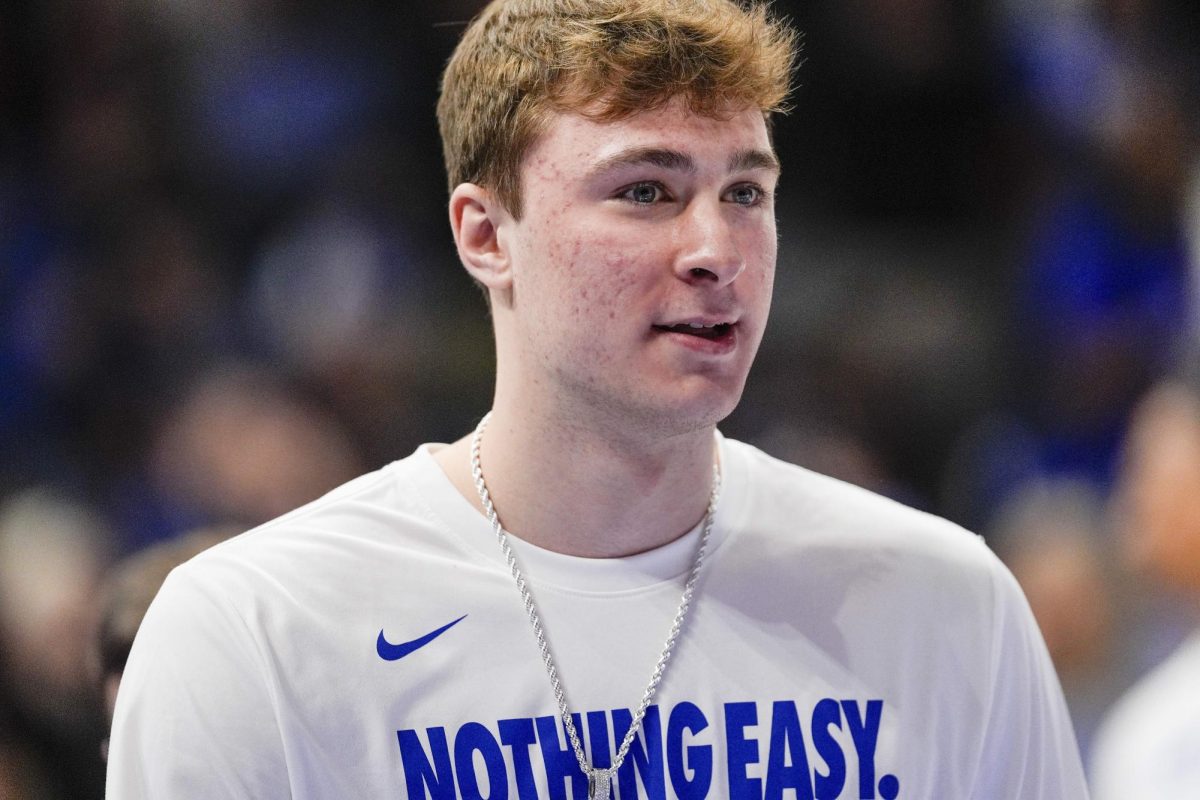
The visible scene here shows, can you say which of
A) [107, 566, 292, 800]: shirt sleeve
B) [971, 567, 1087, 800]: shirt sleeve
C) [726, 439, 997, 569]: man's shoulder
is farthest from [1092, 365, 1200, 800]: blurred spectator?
[107, 566, 292, 800]: shirt sleeve

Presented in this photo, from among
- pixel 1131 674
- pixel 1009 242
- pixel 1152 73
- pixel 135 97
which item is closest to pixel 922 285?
pixel 1009 242

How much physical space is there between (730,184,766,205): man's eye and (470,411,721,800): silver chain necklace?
18.7 inches

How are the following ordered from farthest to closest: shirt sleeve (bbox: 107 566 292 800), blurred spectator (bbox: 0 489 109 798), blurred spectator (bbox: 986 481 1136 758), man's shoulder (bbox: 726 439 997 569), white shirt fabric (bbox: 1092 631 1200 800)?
blurred spectator (bbox: 986 481 1136 758) → blurred spectator (bbox: 0 489 109 798) → white shirt fabric (bbox: 1092 631 1200 800) → man's shoulder (bbox: 726 439 997 569) → shirt sleeve (bbox: 107 566 292 800)

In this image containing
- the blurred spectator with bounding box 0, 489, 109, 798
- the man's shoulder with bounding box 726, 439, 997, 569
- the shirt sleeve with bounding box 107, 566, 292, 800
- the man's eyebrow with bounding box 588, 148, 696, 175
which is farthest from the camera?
the blurred spectator with bounding box 0, 489, 109, 798

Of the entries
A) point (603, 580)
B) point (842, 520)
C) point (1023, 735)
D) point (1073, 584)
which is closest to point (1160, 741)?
point (1073, 584)

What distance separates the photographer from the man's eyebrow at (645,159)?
6.31 feet

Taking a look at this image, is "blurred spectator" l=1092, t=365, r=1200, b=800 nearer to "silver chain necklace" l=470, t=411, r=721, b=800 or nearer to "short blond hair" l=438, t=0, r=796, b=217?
"silver chain necklace" l=470, t=411, r=721, b=800

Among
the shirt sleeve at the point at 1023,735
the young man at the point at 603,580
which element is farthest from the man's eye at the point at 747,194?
the shirt sleeve at the point at 1023,735

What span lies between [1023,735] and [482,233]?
114 cm

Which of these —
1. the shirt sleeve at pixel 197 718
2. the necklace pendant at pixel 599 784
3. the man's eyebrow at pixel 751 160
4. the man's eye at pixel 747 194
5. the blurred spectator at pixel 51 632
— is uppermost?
the man's eyebrow at pixel 751 160

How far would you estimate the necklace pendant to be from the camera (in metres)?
1.91

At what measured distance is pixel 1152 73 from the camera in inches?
188

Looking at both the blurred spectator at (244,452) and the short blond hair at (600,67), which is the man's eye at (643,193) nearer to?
the short blond hair at (600,67)

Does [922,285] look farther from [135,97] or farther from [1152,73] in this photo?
[135,97]
